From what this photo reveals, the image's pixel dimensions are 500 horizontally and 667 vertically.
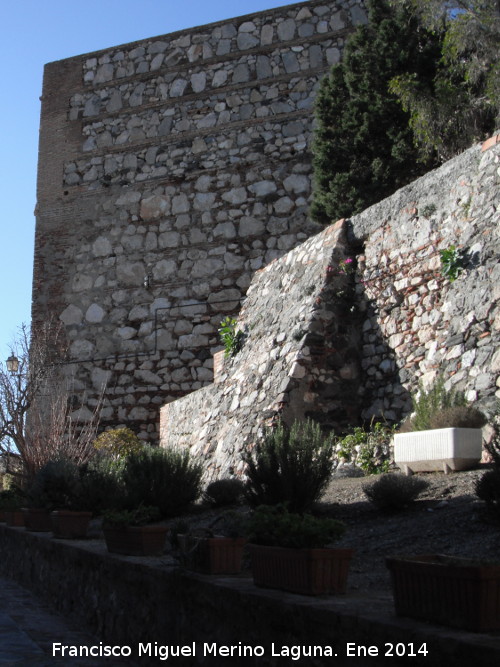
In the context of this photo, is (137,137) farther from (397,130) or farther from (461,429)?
(461,429)

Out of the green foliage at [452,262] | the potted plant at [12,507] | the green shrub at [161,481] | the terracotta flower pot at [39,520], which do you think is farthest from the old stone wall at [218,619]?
the green foliage at [452,262]

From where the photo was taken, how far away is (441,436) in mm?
6824

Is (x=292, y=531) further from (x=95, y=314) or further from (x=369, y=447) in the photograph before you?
(x=95, y=314)

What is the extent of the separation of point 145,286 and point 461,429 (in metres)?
10.7

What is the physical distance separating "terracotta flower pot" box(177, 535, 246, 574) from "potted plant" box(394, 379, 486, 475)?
293cm

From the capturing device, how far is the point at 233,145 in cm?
1672

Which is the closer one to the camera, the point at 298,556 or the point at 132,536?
the point at 298,556

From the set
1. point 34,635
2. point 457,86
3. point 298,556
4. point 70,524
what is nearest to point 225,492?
point 70,524

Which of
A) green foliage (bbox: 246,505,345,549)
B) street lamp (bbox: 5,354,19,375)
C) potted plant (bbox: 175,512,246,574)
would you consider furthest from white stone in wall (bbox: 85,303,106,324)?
green foliage (bbox: 246,505,345,549)

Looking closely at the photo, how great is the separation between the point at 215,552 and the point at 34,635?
6.79ft

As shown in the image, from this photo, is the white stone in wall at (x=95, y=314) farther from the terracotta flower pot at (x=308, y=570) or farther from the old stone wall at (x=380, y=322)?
the terracotta flower pot at (x=308, y=570)

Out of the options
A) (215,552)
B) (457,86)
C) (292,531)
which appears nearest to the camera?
(292,531)

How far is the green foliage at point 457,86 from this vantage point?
11.9 meters

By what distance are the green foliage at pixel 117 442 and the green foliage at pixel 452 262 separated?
7204 millimetres
